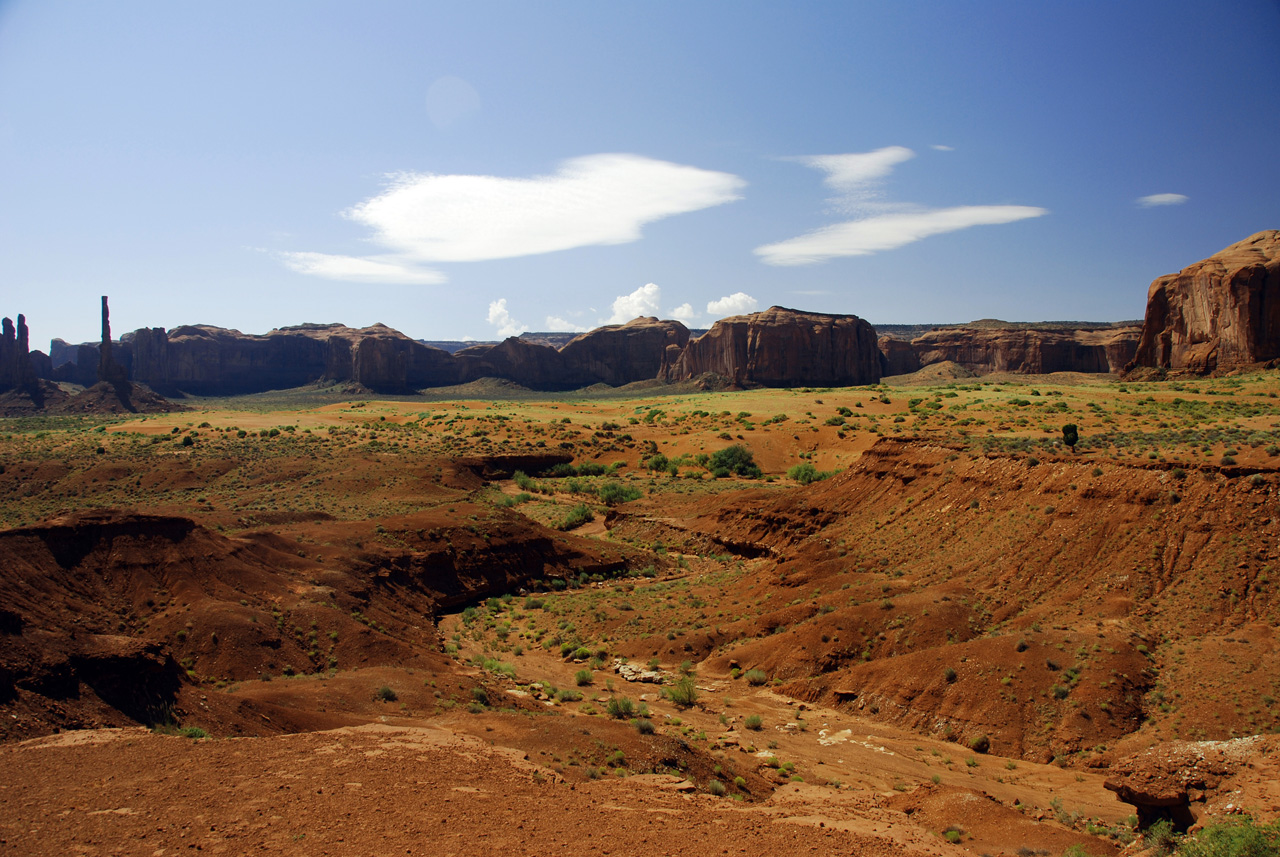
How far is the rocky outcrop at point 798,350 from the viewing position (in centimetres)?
13588

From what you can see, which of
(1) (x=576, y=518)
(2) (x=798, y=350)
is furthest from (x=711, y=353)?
(1) (x=576, y=518)

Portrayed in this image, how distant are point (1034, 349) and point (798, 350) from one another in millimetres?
49130

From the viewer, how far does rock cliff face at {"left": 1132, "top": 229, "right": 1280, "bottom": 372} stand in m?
69.1

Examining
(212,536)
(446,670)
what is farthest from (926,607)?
(212,536)

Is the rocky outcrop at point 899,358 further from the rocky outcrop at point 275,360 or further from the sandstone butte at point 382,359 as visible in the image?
the rocky outcrop at point 275,360

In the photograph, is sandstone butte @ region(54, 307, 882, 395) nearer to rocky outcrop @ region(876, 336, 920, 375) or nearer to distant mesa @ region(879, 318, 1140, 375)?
rocky outcrop @ region(876, 336, 920, 375)

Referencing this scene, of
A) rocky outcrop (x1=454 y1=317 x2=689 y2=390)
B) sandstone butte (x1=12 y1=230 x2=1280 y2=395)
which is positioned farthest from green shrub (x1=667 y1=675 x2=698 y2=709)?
rocky outcrop (x1=454 y1=317 x2=689 y2=390)

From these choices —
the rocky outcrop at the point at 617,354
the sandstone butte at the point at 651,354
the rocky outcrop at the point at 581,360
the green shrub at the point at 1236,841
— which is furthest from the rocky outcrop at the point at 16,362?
the green shrub at the point at 1236,841

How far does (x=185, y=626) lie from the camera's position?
1884 centimetres

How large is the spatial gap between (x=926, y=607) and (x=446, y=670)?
43.7 feet

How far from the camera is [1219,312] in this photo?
72812mm

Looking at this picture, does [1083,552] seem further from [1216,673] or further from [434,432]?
[434,432]

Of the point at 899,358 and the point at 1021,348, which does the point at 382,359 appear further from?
the point at 1021,348

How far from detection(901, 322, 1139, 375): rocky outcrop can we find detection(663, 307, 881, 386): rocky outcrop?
28833 mm
